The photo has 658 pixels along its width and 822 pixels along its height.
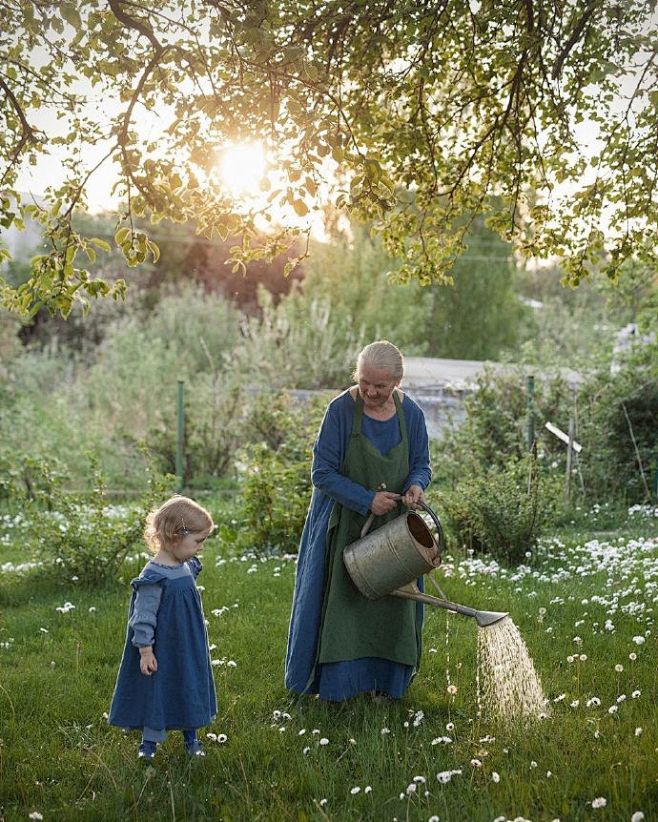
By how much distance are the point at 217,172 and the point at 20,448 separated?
9.19 meters

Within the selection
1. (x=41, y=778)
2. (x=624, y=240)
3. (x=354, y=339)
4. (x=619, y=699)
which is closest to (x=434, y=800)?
(x=619, y=699)

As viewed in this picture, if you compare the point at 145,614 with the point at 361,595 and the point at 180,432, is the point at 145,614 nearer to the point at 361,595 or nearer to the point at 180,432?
the point at 361,595

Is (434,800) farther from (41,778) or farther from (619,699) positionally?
(41,778)

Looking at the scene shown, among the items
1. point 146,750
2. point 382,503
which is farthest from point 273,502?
point 146,750

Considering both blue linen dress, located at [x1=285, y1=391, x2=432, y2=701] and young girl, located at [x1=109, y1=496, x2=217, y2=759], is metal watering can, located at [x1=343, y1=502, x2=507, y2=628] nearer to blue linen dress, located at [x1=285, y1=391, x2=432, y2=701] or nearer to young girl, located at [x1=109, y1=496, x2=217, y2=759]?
blue linen dress, located at [x1=285, y1=391, x2=432, y2=701]

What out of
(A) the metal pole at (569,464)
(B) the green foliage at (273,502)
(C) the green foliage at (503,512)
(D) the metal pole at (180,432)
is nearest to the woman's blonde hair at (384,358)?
(C) the green foliage at (503,512)

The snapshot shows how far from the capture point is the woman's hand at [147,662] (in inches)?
146

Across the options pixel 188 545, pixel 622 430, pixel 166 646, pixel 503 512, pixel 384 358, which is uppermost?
pixel 384 358

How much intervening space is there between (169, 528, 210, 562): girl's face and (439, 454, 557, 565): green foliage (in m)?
3.91

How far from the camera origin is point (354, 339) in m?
15.7

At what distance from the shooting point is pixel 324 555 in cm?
451

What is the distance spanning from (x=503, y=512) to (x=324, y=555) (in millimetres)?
3283

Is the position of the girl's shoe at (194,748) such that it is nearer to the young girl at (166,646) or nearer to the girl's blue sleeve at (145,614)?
the young girl at (166,646)

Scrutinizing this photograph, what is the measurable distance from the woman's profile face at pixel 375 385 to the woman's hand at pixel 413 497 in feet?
1.39
